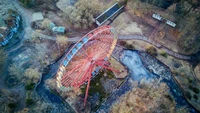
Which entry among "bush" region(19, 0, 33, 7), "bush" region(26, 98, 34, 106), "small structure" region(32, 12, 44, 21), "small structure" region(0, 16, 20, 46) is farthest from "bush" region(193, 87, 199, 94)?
"bush" region(19, 0, 33, 7)

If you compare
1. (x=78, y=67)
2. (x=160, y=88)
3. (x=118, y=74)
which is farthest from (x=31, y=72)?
(x=160, y=88)

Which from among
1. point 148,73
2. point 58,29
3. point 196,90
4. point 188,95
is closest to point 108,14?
point 58,29

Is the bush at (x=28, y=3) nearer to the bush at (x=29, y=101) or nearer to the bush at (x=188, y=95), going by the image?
the bush at (x=29, y=101)

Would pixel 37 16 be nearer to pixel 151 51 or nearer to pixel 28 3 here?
pixel 28 3

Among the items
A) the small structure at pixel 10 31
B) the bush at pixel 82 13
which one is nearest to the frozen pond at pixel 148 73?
the bush at pixel 82 13

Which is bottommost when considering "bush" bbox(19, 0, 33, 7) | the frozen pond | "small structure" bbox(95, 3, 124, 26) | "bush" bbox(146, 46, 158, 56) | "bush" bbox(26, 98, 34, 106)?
the frozen pond

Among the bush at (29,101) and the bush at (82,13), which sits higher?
the bush at (82,13)

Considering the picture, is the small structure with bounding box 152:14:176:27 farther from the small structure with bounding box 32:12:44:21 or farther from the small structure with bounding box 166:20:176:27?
the small structure with bounding box 32:12:44:21

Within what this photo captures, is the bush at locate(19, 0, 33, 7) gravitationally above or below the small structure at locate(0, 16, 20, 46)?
above

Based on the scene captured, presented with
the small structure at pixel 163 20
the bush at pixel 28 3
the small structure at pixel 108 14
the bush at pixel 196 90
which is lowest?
the bush at pixel 196 90
